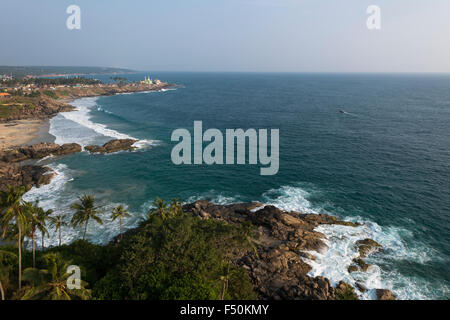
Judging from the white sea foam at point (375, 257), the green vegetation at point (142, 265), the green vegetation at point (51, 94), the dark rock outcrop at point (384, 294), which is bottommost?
the dark rock outcrop at point (384, 294)

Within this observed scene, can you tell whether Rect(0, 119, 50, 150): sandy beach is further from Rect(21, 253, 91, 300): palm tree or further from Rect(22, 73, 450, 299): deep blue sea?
Rect(21, 253, 91, 300): palm tree

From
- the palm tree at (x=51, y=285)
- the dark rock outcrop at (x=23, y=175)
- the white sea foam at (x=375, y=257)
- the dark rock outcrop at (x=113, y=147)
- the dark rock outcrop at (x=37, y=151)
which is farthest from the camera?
the dark rock outcrop at (x=113, y=147)

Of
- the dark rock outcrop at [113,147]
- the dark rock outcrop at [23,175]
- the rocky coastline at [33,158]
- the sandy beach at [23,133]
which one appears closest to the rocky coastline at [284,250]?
the dark rock outcrop at [23,175]

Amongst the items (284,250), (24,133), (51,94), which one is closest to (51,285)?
(284,250)

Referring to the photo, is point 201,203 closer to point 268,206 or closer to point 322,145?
point 268,206

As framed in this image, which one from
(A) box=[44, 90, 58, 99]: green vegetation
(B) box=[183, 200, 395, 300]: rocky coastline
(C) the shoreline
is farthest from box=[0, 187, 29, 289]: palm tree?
(A) box=[44, 90, 58, 99]: green vegetation

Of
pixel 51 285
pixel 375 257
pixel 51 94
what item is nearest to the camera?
pixel 51 285

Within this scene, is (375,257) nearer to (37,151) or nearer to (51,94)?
(37,151)

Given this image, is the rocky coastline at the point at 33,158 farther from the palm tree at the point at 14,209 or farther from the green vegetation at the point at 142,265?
the palm tree at the point at 14,209
